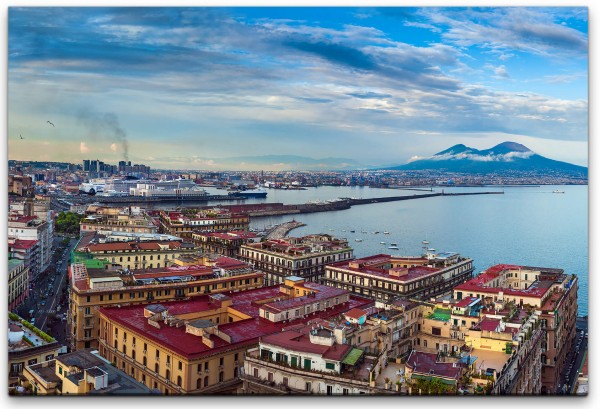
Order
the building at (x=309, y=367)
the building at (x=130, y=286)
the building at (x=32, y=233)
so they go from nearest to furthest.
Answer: the building at (x=309, y=367)
the building at (x=130, y=286)
the building at (x=32, y=233)

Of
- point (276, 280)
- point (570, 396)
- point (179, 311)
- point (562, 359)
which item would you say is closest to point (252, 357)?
point (179, 311)

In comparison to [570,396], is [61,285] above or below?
below

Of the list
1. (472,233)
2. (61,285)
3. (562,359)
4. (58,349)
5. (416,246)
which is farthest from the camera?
(472,233)

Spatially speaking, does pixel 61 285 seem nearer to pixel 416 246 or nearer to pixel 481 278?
pixel 481 278

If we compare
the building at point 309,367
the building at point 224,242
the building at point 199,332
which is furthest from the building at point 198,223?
the building at point 309,367

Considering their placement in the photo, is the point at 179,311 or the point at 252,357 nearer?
the point at 252,357

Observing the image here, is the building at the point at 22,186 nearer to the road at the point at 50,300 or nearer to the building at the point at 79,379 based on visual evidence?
the road at the point at 50,300

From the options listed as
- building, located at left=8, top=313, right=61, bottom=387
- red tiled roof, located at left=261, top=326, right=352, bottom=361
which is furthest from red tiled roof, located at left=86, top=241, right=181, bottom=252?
red tiled roof, located at left=261, top=326, right=352, bottom=361
